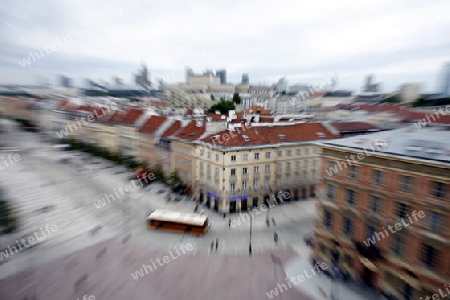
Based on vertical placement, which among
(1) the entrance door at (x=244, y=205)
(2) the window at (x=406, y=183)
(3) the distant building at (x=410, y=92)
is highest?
(3) the distant building at (x=410, y=92)

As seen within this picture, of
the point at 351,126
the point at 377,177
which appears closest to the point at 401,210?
the point at 377,177

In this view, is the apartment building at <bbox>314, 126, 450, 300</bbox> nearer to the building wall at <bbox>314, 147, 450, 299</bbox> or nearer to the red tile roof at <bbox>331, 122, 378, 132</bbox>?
the building wall at <bbox>314, 147, 450, 299</bbox>

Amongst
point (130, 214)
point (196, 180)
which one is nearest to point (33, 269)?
point (130, 214)

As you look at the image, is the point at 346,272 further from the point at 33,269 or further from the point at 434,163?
the point at 33,269

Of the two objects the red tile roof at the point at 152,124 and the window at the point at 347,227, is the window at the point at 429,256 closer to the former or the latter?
the window at the point at 347,227

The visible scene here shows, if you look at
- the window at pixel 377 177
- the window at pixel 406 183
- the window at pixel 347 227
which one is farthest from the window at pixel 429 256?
the window at pixel 347 227

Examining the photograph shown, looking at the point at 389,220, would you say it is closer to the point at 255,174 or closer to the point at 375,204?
the point at 375,204

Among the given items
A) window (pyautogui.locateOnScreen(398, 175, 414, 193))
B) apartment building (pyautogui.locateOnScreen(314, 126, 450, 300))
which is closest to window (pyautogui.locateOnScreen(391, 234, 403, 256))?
apartment building (pyautogui.locateOnScreen(314, 126, 450, 300))
